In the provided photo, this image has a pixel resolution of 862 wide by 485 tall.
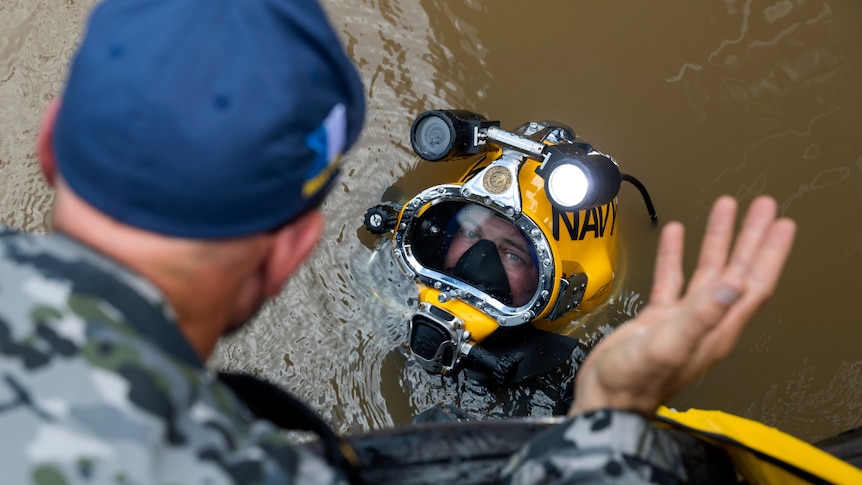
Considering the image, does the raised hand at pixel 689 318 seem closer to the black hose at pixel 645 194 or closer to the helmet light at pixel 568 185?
the helmet light at pixel 568 185

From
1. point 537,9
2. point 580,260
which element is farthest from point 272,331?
point 537,9

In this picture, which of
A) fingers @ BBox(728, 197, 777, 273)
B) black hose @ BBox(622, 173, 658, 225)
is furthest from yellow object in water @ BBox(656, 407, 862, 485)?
black hose @ BBox(622, 173, 658, 225)

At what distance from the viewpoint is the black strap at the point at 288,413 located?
1.07 m

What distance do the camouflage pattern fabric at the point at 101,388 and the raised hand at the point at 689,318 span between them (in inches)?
21.6

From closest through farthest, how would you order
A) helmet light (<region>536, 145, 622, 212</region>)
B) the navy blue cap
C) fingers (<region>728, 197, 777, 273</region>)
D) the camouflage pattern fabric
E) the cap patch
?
the camouflage pattern fabric, the navy blue cap, the cap patch, fingers (<region>728, 197, 777, 273</region>), helmet light (<region>536, 145, 622, 212</region>)

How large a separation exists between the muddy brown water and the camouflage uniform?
229 centimetres

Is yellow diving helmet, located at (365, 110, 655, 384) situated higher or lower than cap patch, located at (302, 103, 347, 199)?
lower

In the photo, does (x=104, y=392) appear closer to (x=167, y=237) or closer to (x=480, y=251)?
(x=167, y=237)

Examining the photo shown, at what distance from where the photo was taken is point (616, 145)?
3.54 m

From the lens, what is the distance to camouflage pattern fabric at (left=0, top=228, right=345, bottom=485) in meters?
0.77

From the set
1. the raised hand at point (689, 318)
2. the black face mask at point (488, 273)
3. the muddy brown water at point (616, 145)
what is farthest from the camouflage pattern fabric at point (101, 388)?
the muddy brown water at point (616, 145)

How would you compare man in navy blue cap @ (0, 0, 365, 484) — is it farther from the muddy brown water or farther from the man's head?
the muddy brown water

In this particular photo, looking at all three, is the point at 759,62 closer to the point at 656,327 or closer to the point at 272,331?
the point at 272,331

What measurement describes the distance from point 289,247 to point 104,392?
0.32m
